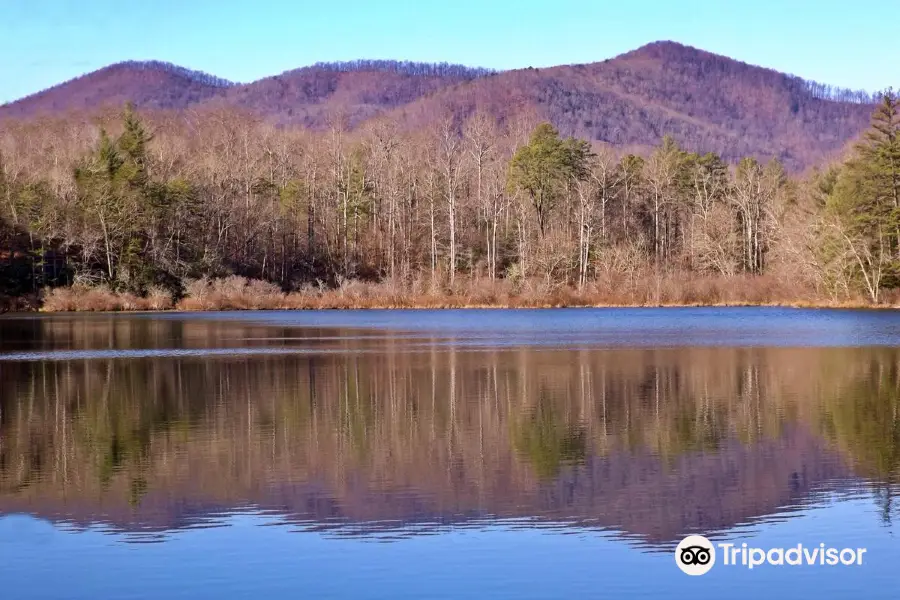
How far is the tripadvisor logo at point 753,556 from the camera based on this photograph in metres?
10.6

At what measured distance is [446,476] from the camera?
590 inches

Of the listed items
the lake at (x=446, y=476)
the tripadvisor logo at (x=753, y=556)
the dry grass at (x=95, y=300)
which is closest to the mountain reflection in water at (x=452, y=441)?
the lake at (x=446, y=476)

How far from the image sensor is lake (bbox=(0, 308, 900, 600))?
34.2 ft

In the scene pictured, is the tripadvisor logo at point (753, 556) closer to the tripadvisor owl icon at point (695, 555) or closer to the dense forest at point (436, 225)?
the tripadvisor owl icon at point (695, 555)

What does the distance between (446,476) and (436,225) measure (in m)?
75.9

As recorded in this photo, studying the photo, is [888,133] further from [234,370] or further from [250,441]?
[250,441]

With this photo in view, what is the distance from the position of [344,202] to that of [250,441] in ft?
244

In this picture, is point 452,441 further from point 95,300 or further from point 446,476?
point 95,300

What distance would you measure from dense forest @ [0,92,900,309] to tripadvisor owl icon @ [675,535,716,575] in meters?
55.7

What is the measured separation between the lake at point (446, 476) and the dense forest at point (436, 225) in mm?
37170

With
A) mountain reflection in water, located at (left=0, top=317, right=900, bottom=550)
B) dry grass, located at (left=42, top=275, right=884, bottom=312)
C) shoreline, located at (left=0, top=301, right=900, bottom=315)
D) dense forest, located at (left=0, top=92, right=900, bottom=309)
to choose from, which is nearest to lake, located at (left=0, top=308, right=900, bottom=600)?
mountain reflection in water, located at (left=0, top=317, right=900, bottom=550)

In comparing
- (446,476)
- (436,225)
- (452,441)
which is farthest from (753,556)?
(436,225)

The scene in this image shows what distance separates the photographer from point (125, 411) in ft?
74.4

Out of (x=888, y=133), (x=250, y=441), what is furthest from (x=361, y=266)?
(x=250, y=441)
